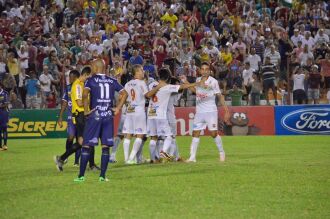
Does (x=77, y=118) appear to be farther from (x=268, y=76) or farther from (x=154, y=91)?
(x=268, y=76)

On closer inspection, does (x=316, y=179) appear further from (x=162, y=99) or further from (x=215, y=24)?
(x=215, y=24)

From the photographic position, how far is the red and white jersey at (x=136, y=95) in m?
18.9

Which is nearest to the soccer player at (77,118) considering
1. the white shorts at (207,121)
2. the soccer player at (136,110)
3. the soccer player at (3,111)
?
the soccer player at (136,110)

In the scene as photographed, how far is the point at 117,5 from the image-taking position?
3591 cm

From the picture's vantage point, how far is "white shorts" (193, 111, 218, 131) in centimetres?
1917

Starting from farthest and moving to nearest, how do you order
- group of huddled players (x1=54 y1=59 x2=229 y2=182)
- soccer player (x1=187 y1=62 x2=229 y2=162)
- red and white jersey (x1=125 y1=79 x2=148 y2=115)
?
1. soccer player (x1=187 y1=62 x2=229 y2=162)
2. red and white jersey (x1=125 y1=79 x2=148 y2=115)
3. group of huddled players (x1=54 y1=59 x2=229 y2=182)

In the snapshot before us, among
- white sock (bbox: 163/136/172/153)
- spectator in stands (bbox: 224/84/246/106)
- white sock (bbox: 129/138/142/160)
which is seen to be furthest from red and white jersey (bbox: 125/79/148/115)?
spectator in stands (bbox: 224/84/246/106)

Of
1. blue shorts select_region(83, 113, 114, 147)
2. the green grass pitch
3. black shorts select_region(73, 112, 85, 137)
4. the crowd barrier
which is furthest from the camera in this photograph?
the crowd barrier

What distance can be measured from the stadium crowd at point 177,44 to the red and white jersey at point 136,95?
25.4ft

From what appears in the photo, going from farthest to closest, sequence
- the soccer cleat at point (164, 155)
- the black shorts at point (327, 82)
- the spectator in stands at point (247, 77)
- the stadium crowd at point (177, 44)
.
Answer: the stadium crowd at point (177, 44) → the spectator in stands at point (247, 77) → the black shorts at point (327, 82) → the soccer cleat at point (164, 155)

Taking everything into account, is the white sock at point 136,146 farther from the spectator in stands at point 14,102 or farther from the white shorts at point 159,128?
the spectator in stands at point 14,102

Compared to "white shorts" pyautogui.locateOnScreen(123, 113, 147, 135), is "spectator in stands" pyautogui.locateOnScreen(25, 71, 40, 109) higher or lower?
higher

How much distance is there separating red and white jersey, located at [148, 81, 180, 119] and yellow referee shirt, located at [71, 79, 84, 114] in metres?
2.09

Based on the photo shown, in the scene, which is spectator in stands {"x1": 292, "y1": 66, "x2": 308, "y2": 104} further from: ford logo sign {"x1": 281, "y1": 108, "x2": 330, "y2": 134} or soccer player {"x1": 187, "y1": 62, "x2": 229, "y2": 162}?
soccer player {"x1": 187, "y1": 62, "x2": 229, "y2": 162}
